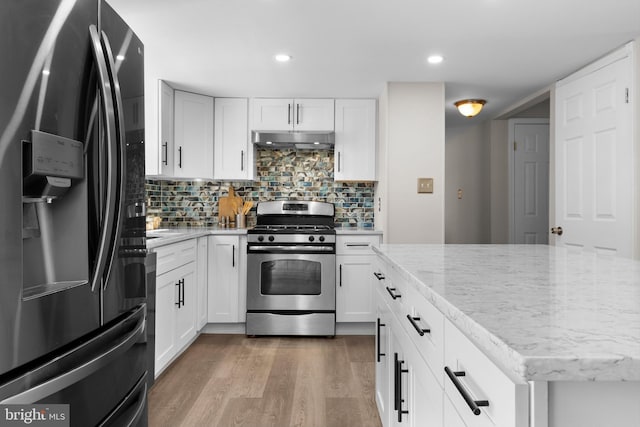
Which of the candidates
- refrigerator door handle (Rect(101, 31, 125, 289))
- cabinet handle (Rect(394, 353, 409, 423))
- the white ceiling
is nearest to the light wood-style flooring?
cabinet handle (Rect(394, 353, 409, 423))

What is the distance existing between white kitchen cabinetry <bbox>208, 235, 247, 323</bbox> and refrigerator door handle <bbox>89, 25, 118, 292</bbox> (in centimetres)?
276

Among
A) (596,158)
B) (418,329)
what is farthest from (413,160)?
(418,329)

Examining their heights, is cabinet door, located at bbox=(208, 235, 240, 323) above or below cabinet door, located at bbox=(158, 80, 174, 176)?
below

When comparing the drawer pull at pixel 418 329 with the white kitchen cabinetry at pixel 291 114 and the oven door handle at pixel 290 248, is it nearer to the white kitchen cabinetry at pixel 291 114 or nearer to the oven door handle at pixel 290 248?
the oven door handle at pixel 290 248

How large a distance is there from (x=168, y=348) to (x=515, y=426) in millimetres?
2720

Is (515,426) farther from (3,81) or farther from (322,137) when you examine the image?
(322,137)

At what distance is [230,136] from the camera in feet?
13.7

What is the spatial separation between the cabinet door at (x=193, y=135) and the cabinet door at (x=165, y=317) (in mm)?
1320

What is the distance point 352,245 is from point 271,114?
4.92ft

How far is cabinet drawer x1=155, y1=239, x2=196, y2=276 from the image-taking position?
2.79 metres

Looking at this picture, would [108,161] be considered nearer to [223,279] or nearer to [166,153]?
[166,153]

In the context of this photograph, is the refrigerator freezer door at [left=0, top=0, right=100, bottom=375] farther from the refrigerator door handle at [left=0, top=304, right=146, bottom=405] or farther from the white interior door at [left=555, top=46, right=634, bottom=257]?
the white interior door at [left=555, top=46, right=634, bottom=257]

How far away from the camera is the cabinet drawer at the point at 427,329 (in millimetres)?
1020

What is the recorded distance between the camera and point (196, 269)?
3.64 meters
